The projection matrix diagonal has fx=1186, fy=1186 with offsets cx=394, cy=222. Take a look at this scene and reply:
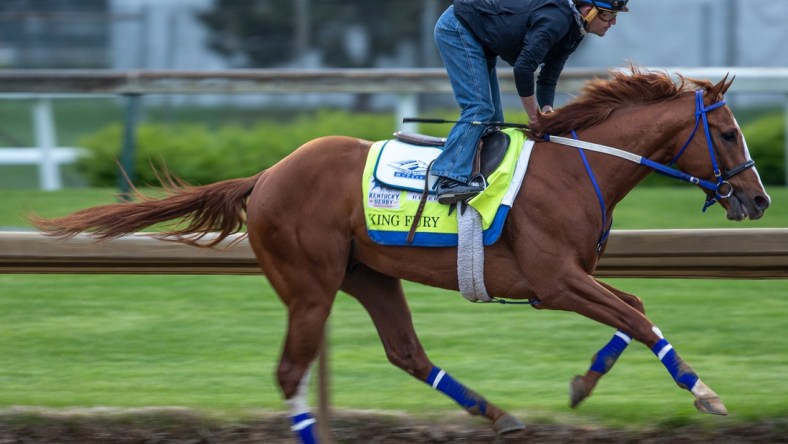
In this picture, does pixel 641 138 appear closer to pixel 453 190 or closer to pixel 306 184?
pixel 453 190

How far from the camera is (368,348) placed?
273 inches

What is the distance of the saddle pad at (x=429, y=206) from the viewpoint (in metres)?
5.00

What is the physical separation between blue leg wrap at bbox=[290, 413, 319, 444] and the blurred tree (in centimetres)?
653

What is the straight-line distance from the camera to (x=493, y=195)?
16.4ft

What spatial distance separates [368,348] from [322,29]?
5085 mm

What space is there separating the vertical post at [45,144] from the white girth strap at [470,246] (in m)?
5.72

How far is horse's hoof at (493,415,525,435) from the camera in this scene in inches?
205

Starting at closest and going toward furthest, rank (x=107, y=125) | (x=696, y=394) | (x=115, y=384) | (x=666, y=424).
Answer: (x=696, y=394) < (x=666, y=424) < (x=115, y=384) < (x=107, y=125)

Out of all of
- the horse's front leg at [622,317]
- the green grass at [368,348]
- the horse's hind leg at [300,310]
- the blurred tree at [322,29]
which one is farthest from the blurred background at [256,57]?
the horse's front leg at [622,317]

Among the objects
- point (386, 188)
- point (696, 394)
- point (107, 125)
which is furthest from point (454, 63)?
point (107, 125)

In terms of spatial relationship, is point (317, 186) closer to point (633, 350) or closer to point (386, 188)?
point (386, 188)

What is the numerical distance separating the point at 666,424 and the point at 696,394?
2.41ft

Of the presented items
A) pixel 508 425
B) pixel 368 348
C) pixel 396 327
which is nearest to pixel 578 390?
pixel 508 425

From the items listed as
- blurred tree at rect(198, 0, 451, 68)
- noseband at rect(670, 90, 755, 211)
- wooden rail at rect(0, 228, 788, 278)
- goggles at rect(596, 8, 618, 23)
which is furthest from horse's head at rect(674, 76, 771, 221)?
blurred tree at rect(198, 0, 451, 68)
